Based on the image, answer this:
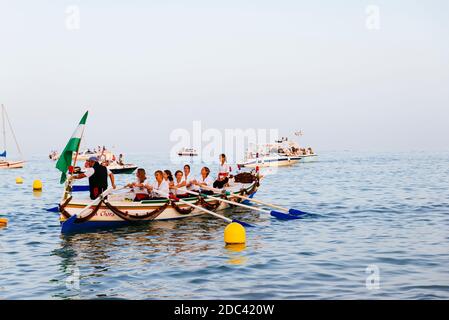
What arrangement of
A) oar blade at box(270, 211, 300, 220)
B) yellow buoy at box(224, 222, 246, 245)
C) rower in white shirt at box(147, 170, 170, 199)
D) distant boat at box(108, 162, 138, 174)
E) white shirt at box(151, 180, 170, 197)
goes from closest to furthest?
yellow buoy at box(224, 222, 246, 245) < rower in white shirt at box(147, 170, 170, 199) < white shirt at box(151, 180, 170, 197) < oar blade at box(270, 211, 300, 220) < distant boat at box(108, 162, 138, 174)

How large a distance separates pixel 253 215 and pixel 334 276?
1215cm

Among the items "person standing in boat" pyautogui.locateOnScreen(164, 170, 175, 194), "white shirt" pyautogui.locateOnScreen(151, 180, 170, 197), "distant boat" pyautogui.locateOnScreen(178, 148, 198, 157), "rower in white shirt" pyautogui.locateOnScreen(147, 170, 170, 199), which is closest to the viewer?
"rower in white shirt" pyautogui.locateOnScreen(147, 170, 170, 199)

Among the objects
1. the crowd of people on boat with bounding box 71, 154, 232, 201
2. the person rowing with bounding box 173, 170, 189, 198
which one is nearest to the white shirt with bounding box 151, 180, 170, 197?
the crowd of people on boat with bounding box 71, 154, 232, 201

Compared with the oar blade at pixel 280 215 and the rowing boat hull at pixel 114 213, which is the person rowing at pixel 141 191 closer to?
the rowing boat hull at pixel 114 213

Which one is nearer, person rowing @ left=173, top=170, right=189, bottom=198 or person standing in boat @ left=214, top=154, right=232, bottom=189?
person rowing @ left=173, top=170, right=189, bottom=198

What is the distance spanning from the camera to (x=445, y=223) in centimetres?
2144

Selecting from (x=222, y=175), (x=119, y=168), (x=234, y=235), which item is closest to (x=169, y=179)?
(x=222, y=175)

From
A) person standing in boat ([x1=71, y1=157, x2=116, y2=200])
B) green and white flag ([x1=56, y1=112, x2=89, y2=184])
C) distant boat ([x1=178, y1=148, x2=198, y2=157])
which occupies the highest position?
green and white flag ([x1=56, y1=112, x2=89, y2=184])

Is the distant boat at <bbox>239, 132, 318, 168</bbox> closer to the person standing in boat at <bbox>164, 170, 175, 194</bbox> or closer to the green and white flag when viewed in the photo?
the person standing in boat at <bbox>164, 170, 175, 194</bbox>

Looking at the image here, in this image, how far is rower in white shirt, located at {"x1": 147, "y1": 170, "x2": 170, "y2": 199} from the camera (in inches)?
791

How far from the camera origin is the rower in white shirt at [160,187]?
2009 centimetres

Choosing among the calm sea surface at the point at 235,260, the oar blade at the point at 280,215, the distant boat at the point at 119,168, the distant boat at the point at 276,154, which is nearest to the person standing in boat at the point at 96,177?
the calm sea surface at the point at 235,260

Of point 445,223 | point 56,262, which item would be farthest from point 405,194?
point 56,262
